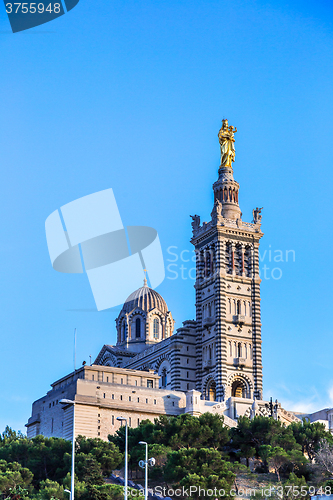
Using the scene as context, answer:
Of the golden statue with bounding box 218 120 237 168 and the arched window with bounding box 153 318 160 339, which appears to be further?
the arched window with bounding box 153 318 160 339

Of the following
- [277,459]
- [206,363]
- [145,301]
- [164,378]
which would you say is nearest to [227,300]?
[206,363]

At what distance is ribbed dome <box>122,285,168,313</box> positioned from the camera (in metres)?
111

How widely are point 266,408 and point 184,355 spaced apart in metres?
11.6

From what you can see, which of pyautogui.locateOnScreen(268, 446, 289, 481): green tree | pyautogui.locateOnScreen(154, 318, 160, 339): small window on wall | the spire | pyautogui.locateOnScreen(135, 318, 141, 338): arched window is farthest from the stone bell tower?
pyautogui.locateOnScreen(135, 318, 141, 338): arched window

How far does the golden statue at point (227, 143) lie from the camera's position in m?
102

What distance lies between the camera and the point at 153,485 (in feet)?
238

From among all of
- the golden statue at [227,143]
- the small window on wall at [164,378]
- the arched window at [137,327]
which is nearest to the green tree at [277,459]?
the small window on wall at [164,378]

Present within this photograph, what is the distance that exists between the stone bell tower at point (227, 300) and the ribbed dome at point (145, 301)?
14.4m

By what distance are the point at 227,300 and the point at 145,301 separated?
19.8m

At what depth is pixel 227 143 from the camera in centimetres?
10169

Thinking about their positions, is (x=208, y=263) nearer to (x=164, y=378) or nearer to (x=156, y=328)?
(x=164, y=378)

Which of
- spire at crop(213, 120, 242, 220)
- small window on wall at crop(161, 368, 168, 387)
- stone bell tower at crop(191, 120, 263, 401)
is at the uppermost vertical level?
spire at crop(213, 120, 242, 220)

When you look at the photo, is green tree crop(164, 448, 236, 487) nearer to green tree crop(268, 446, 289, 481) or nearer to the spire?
green tree crop(268, 446, 289, 481)

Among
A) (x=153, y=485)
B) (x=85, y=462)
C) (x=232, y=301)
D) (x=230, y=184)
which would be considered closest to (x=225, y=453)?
(x=153, y=485)
